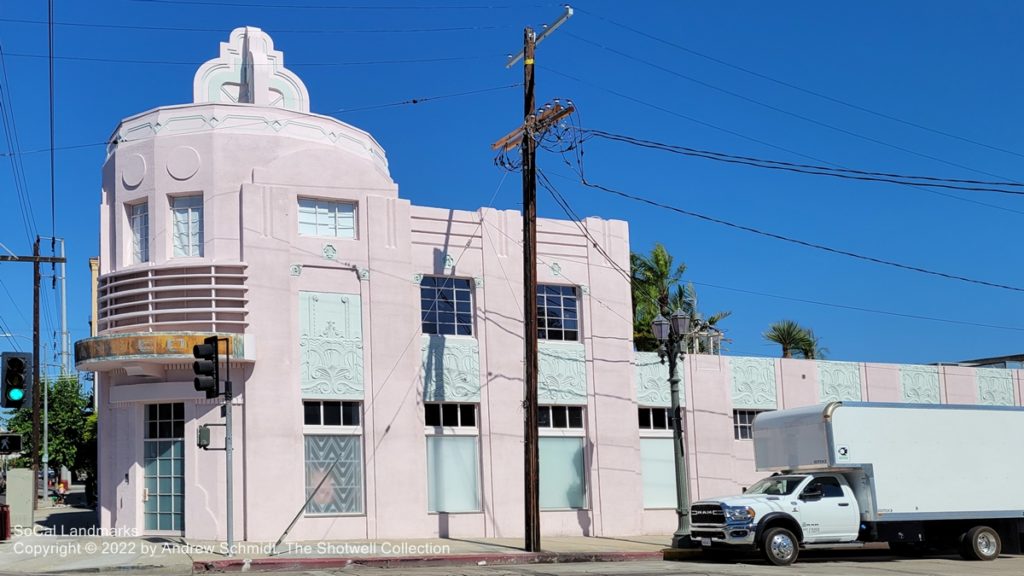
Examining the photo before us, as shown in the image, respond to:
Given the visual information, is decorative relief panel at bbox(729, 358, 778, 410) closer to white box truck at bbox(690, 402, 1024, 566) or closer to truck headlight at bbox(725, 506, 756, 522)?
white box truck at bbox(690, 402, 1024, 566)

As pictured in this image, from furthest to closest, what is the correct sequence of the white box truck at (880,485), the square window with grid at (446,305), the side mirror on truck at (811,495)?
the square window with grid at (446,305)
the side mirror on truck at (811,495)
the white box truck at (880,485)

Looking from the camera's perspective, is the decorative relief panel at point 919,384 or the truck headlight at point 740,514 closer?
the truck headlight at point 740,514

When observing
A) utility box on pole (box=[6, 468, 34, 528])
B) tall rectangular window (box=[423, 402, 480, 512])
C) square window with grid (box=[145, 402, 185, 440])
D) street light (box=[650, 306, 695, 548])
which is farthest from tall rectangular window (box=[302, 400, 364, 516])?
street light (box=[650, 306, 695, 548])

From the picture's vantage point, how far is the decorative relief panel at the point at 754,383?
103 feet

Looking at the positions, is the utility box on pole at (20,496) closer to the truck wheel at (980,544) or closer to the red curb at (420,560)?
the red curb at (420,560)

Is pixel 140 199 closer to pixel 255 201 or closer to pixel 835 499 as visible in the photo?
pixel 255 201

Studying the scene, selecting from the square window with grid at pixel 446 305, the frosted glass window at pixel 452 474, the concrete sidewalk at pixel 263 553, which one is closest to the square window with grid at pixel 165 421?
the concrete sidewalk at pixel 263 553

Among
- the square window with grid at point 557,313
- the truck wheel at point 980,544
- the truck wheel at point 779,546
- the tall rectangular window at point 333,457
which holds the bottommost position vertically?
the truck wheel at point 980,544

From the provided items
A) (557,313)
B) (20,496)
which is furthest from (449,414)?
(20,496)

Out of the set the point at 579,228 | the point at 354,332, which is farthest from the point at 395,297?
the point at 579,228

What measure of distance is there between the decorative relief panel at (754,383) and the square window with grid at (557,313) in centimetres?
562

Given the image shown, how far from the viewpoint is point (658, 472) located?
2964 centimetres

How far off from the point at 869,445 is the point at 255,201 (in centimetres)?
1418

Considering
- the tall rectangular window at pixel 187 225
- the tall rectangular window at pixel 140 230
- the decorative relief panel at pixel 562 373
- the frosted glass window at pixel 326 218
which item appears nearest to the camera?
the tall rectangular window at pixel 187 225
